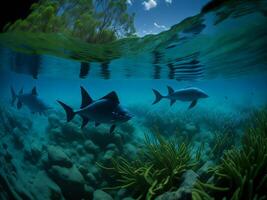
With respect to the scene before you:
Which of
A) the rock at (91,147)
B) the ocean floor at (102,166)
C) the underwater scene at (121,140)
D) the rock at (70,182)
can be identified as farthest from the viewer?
the rock at (91,147)

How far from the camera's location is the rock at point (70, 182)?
7.57 metres

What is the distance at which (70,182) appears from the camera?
25.0ft

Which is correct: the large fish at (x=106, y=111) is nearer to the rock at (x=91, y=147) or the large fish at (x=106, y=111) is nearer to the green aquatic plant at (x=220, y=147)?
the rock at (x=91, y=147)

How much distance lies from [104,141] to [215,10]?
687 cm

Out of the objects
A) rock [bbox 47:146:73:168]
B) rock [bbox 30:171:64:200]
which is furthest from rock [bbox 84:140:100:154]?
rock [bbox 30:171:64:200]

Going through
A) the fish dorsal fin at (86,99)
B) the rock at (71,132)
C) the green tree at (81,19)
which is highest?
the green tree at (81,19)

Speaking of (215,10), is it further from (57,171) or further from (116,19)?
(57,171)

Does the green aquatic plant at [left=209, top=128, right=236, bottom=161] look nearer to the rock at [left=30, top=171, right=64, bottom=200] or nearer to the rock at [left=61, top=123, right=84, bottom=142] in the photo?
A: the rock at [left=61, top=123, right=84, bottom=142]

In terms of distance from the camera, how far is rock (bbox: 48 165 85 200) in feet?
24.8

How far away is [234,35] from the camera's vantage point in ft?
41.3

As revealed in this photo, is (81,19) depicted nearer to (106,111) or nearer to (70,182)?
(106,111)

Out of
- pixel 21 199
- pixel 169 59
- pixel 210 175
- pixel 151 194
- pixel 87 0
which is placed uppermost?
pixel 87 0

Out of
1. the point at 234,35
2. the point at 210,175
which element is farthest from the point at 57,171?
the point at 234,35

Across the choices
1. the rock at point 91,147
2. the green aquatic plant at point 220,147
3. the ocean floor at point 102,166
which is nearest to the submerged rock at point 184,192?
the ocean floor at point 102,166
